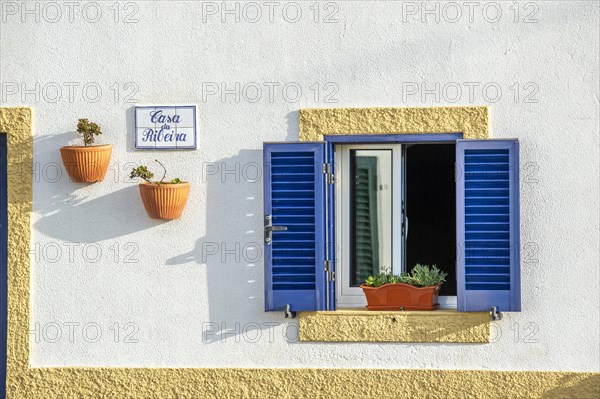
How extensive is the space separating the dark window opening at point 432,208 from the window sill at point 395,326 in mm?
397

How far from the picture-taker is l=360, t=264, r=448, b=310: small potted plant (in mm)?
10578

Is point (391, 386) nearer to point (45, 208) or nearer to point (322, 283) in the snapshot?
point (322, 283)

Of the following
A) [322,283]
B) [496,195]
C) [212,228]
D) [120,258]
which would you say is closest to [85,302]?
[120,258]

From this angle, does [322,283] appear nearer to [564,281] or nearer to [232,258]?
[232,258]

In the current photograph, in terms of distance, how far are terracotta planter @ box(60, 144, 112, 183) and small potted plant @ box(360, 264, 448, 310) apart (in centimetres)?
224

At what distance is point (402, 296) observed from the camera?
34.8ft

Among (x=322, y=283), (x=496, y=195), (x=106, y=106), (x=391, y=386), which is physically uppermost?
(x=106, y=106)

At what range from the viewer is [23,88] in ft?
35.5

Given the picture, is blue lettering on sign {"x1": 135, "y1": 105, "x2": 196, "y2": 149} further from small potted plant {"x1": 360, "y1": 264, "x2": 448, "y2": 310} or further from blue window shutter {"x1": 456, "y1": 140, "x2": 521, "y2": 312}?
blue window shutter {"x1": 456, "y1": 140, "x2": 521, "y2": 312}

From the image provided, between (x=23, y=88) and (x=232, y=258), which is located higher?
(x=23, y=88)

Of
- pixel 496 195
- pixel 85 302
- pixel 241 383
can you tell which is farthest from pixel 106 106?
pixel 496 195

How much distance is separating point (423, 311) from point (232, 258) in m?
1.53

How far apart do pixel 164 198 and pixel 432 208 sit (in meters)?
2.10

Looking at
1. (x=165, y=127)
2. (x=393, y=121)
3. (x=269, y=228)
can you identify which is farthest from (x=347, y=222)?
(x=165, y=127)
